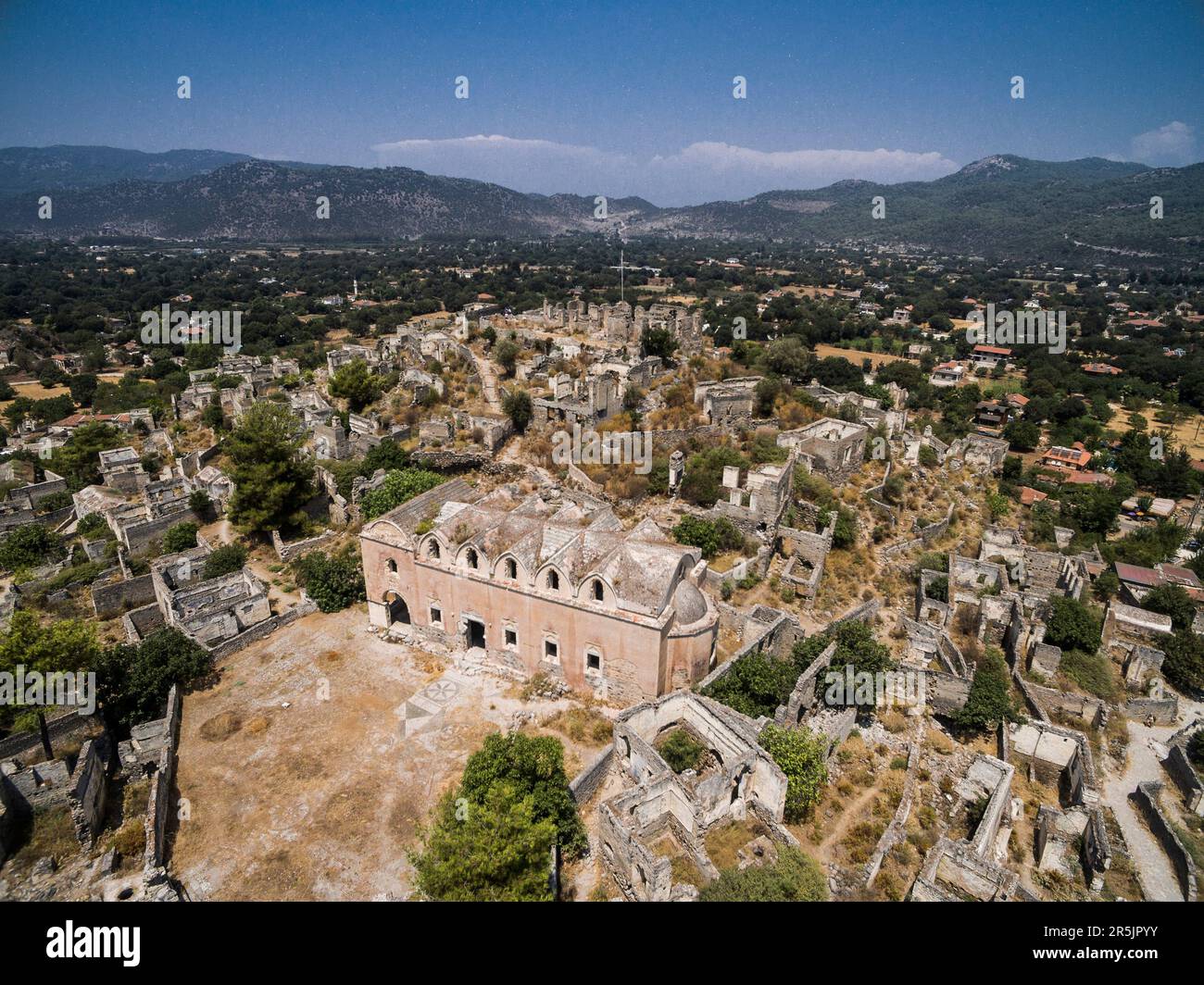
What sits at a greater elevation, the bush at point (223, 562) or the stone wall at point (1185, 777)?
the bush at point (223, 562)

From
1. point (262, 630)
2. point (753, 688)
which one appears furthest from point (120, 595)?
point (753, 688)

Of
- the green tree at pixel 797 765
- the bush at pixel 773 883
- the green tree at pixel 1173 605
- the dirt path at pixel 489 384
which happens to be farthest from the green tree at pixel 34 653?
the green tree at pixel 1173 605

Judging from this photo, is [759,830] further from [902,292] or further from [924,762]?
[902,292]

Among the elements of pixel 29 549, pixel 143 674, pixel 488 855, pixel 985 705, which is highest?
pixel 29 549

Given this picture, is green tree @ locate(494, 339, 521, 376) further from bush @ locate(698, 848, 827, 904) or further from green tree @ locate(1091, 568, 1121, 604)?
bush @ locate(698, 848, 827, 904)

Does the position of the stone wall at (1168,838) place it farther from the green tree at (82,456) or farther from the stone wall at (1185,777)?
the green tree at (82,456)

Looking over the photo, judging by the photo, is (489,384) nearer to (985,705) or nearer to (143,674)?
(143,674)

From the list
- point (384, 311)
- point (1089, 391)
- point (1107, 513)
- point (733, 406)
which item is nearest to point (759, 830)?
point (733, 406)
